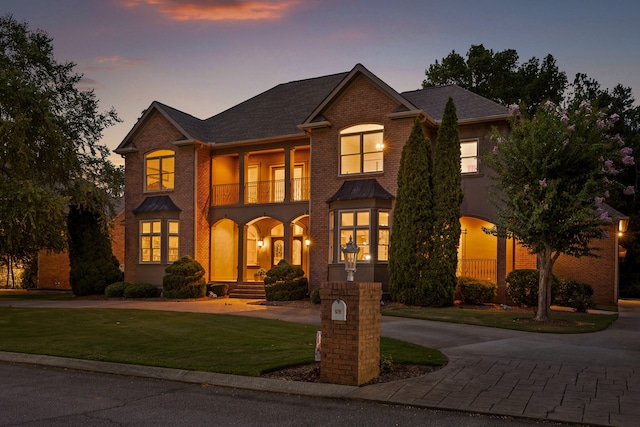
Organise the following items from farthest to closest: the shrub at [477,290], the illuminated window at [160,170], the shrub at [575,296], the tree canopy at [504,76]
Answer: the tree canopy at [504,76], the illuminated window at [160,170], the shrub at [477,290], the shrub at [575,296]

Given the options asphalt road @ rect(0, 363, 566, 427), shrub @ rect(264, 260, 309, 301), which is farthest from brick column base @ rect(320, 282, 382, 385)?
shrub @ rect(264, 260, 309, 301)

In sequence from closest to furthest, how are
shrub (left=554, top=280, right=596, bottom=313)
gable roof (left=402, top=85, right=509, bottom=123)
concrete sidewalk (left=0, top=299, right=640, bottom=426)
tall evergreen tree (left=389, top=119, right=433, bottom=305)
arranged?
concrete sidewalk (left=0, top=299, right=640, bottom=426)
shrub (left=554, top=280, right=596, bottom=313)
tall evergreen tree (left=389, top=119, right=433, bottom=305)
gable roof (left=402, top=85, right=509, bottom=123)

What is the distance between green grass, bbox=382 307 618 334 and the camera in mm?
13586

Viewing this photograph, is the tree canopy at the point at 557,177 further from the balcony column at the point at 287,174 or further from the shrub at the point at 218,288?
the shrub at the point at 218,288

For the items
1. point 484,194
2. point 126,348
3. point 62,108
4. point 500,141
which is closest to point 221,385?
point 126,348

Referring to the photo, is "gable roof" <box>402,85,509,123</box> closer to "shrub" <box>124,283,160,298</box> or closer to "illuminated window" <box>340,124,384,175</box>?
"illuminated window" <box>340,124,384,175</box>

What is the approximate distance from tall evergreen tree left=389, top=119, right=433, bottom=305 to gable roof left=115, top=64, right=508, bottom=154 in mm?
1943

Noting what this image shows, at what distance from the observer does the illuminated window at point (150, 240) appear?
2573 cm

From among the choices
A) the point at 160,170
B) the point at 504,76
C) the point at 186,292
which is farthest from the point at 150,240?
the point at 504,76

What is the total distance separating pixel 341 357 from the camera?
7.28 meters

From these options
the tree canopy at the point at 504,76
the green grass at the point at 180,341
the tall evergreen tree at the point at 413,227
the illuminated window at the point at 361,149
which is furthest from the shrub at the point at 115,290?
the tree canopy at the point at 504,76

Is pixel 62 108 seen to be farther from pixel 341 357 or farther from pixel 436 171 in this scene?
pixel 341 357

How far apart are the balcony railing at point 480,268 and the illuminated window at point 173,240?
12568 mm

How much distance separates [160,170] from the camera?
26.2 m
